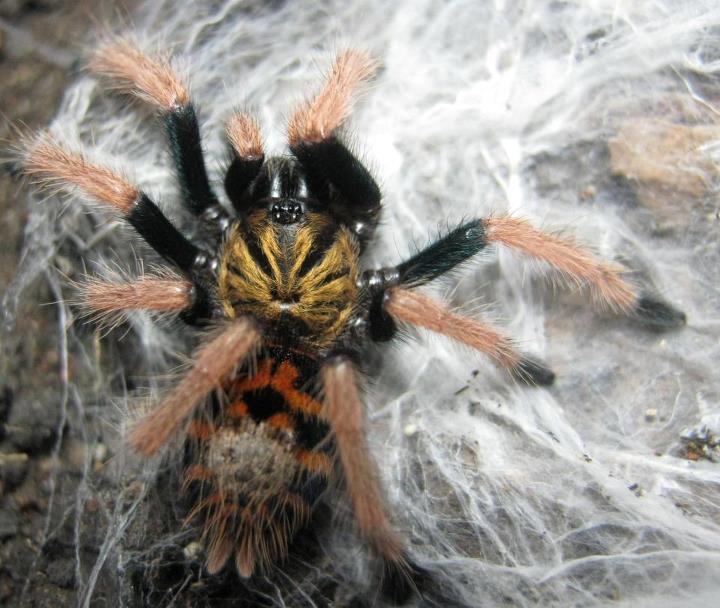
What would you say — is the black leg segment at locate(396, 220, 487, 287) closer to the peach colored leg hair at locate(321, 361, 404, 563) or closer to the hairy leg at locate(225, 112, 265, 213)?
the peach colored leg hair at locate(321, 361, 404, 563)

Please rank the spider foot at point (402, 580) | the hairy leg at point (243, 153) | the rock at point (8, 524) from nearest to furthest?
the spider foot at point (402, 580) < the rock at point (8, 524) < the hairy leg at point (243, 153)

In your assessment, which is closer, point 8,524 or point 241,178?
point 8,524

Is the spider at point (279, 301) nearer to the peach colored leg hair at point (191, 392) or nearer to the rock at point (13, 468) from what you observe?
the peach colored leg hair at point (191, 392)

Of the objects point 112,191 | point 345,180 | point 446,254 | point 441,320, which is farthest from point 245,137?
point 441,320

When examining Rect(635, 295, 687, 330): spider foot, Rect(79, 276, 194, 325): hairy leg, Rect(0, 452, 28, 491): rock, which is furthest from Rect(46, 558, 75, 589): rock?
Rect(635, 295, 687, 330): spider foot

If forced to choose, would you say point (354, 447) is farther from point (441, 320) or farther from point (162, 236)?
point (162, 236)

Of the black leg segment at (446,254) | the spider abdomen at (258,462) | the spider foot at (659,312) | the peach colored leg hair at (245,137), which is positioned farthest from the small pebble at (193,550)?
the spider foot at (659,312)

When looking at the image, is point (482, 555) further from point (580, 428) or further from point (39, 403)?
point (39, 403)
